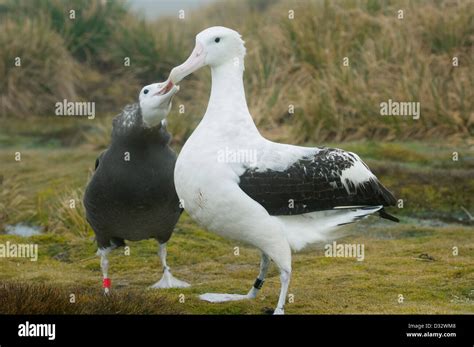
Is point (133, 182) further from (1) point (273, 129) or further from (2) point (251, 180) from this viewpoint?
(1) point (273, 129)

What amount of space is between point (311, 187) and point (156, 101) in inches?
58.0

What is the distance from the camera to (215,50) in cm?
775

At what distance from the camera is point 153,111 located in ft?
26.4

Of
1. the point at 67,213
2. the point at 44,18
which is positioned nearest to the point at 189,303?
the point at 67,213

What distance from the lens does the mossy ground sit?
8.22 m

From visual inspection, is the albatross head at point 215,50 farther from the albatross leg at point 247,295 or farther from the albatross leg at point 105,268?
the albatross leg at point 105,268

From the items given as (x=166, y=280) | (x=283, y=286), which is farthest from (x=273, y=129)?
(x=283, y=286)

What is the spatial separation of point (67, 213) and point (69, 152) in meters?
3.68

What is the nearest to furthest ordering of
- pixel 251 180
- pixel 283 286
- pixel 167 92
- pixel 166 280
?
1. pixel 251 180
2. pixel 283 286
3. pixel 167 92
4. pixel 166 280

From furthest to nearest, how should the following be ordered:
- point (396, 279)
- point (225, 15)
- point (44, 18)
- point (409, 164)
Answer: point (225, 15) → point (44, 18) → point (409, 164) → point (396, 279)

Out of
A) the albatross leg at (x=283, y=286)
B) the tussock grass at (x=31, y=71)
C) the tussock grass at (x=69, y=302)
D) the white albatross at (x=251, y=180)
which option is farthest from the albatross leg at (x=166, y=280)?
the tussock grass at (x=31, y=71)

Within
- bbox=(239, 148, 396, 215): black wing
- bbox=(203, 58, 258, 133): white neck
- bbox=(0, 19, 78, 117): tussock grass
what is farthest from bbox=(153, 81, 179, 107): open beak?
bbox=(0, 19, 78, 117): tussock grass

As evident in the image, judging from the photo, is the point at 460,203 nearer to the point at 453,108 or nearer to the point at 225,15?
the point at 453,108

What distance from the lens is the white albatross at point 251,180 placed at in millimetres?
7430
